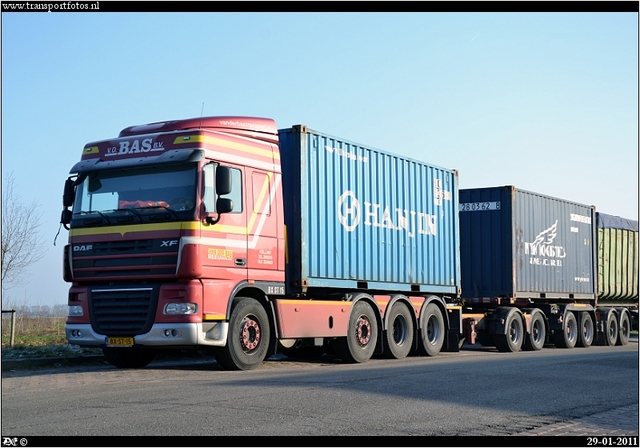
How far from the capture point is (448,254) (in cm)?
1889

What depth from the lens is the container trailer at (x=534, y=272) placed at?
2088cm

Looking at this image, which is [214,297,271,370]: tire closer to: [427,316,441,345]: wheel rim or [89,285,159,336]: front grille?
[89,285,159,336]: front grille

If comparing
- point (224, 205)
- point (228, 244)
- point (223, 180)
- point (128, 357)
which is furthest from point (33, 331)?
point (223, 180)

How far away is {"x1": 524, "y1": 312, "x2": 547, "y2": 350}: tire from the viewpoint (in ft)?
71.4

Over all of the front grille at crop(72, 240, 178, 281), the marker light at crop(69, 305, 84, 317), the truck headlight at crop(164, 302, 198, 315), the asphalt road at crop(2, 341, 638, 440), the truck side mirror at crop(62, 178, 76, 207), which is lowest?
the asphalt road at crop(2, 341, 638, 440)

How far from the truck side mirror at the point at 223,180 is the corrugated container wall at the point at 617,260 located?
17.1 metres

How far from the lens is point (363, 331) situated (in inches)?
620

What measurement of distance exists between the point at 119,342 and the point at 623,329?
19233mm

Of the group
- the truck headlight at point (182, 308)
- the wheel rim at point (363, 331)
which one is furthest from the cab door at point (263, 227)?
the wheel rim at point (363, 331)

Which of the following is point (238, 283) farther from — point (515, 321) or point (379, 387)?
point (515, 321)

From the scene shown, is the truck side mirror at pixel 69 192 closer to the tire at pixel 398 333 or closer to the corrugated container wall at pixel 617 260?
the tire at pixel 398 333

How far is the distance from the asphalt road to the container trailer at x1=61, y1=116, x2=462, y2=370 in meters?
0.79

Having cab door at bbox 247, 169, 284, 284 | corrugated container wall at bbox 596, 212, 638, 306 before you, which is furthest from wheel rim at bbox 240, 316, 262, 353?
corrugated container wall at bbox 596, 212, 638, 306

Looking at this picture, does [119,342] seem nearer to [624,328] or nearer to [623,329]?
[623,329]
